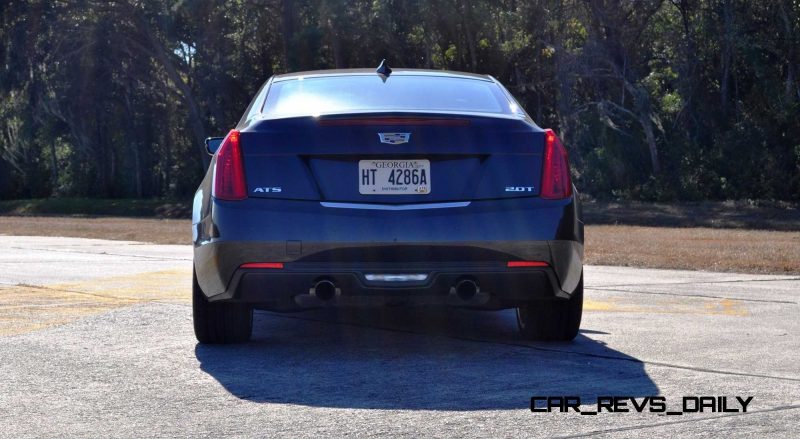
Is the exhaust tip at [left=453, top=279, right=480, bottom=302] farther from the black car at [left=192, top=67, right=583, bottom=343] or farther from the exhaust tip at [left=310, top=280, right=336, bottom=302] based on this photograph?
the exhaust tip at [left=310, top=280, right=336, bottom=302]

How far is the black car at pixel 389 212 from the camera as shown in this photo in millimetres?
6391

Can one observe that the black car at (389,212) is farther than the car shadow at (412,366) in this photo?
Yes

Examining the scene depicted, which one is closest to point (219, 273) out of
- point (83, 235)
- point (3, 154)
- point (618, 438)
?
point (618, 438)

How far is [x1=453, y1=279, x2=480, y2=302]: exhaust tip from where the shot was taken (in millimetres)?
6477

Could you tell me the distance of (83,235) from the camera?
25641 mm

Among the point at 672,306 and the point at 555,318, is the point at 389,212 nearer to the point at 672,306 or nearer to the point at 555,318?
the point at 555,318

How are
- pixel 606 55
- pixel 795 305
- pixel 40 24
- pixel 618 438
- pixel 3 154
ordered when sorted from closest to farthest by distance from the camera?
pixel 618 438 < pixel 795 305 < pixel 606 55 < pixel 40 24 < pixel 3 154

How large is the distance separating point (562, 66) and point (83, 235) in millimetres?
17995

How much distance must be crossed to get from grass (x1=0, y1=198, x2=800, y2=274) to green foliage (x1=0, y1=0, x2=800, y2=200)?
2.75 metres

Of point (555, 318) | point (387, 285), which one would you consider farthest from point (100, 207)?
point (387, 285)

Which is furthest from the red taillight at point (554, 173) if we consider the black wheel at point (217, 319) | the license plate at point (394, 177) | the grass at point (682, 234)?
the grass at point (682, 234)

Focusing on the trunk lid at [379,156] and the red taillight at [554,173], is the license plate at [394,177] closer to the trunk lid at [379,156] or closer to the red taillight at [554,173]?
the trunk lid at [379,156]

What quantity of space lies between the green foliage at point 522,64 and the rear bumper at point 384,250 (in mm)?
29568

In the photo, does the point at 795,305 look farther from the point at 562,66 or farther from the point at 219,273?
the point at 562,66
